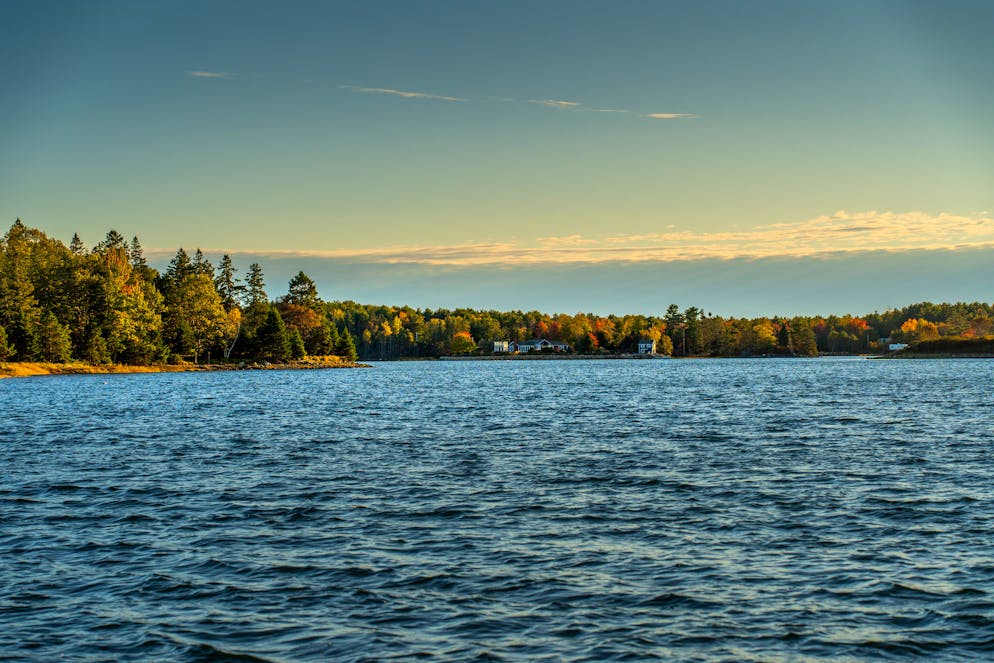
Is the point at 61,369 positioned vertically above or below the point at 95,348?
below

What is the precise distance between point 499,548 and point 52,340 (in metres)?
131

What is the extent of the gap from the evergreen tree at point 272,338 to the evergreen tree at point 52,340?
5112 cm

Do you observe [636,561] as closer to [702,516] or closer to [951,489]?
[702,516]

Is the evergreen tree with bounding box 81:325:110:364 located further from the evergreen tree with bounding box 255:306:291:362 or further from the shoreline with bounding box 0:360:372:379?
the evergreen tree with bounding box 255:306:291:362

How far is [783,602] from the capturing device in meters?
15.6

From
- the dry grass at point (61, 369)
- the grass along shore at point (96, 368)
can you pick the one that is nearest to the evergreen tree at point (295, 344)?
the grass along shore at point (96, 368)

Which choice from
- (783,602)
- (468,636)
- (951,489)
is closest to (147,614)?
(468,636)

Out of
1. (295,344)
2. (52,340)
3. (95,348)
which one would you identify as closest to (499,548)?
(52,340)

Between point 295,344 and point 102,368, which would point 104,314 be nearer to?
point 102,368

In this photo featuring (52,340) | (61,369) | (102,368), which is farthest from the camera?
(102,368)

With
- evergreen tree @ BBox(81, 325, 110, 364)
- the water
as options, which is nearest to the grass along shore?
evergreen tree @ BBox(81, 325, 110, 364)

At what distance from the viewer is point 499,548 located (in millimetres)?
19594

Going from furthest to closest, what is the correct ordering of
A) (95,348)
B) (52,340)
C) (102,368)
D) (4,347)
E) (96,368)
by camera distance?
(102,368), (96,368), (95,348), (52,340), (4,347)

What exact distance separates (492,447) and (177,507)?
17043 mm
